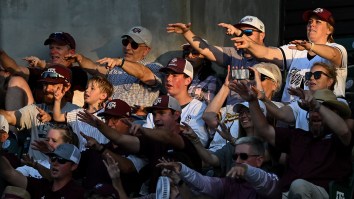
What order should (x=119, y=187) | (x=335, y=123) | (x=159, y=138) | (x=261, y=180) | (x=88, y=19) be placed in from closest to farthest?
(x=261, y=180)
(x=335, y=123)
(x=119, y=187)
(x=159, y=138)
(x=88, y=19)

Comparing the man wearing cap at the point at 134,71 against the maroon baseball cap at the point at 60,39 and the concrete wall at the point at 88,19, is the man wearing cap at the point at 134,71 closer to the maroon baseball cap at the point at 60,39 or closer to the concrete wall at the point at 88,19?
the maroon baseball cap at the point at 60,39

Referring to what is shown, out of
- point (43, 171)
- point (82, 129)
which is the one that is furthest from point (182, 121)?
point (43, 171)

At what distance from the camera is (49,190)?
1271 centimetres

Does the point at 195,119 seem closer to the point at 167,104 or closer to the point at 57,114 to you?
the point at 167,104

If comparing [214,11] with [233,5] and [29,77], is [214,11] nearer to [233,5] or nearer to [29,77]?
[233,5]

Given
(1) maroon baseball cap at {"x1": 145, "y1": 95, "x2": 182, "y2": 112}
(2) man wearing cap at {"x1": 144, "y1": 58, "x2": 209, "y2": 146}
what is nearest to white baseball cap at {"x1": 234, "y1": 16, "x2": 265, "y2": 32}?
(2) man wearing cap at {"x1": 144, "y1": 58, "x2": 209, "y2": 146}

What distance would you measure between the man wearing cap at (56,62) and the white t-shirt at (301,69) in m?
2.67

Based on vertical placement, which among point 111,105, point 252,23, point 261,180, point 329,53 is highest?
point 252,23

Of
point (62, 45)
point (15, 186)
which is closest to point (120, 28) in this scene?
point (62, 45)

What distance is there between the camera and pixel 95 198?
39.7 ft

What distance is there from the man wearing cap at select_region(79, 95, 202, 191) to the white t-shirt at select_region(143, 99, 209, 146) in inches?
25.4

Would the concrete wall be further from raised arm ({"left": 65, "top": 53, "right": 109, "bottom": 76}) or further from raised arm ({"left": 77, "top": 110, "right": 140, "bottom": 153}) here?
raised arm ({"left": 77, "top": 110, "right": 140, "bottom": 153})

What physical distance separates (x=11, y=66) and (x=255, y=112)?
4294mm

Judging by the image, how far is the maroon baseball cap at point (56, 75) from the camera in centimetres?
1424
